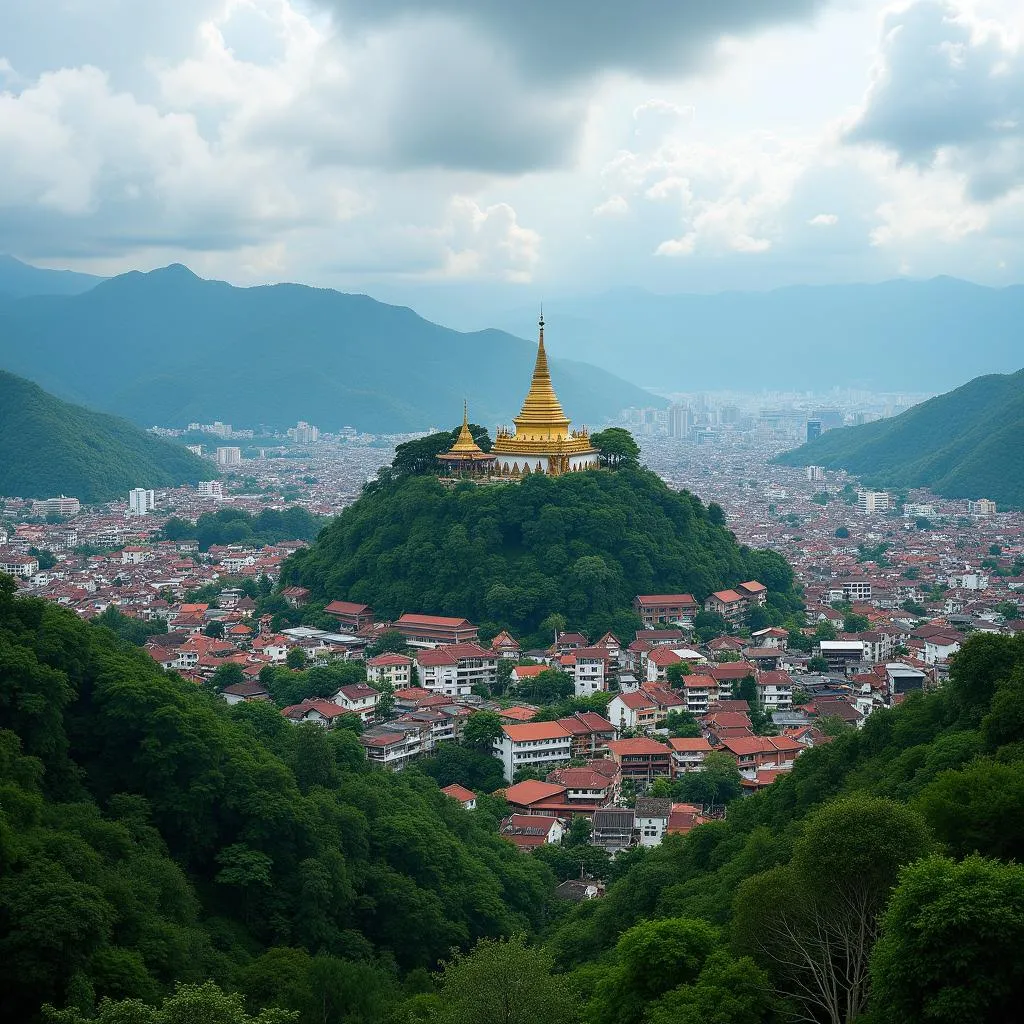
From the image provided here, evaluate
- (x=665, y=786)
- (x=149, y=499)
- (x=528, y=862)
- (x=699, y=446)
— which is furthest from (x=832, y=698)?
(x=699, y=446)

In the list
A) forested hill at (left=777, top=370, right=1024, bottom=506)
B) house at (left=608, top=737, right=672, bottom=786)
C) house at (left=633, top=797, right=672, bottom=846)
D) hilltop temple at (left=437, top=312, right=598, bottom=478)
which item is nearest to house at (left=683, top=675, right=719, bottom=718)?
house at (left=608, top=737, right=672, bottom=786)

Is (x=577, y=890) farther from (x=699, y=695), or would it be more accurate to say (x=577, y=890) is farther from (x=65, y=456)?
(x=65, y=456)

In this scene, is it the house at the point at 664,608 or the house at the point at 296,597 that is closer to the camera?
the house at the point at 664,608

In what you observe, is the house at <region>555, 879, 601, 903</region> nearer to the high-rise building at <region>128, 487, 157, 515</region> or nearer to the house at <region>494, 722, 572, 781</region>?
the house at <region>494, 722, 572, 781</region>

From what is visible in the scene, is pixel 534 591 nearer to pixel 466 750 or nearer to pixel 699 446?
pixel 466 750

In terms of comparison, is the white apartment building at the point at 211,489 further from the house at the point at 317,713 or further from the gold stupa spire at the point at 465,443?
the house at the point at 317,713

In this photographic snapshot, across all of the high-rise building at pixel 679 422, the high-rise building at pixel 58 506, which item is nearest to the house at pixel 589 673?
the high-rise building at pixel 58 506
